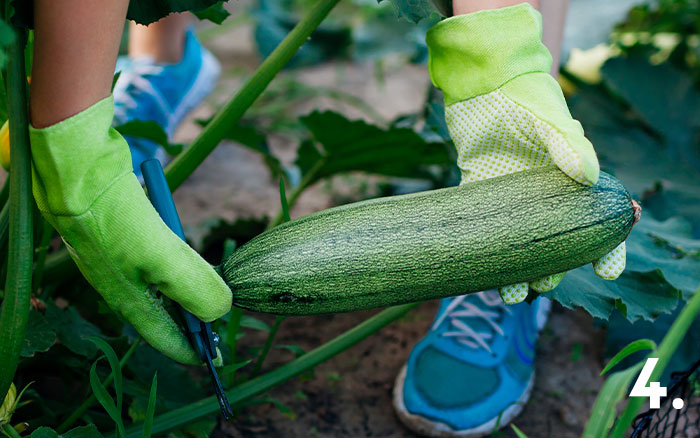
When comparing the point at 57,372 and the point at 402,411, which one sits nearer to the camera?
the point at 57,372

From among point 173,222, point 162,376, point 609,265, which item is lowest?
point 162,376

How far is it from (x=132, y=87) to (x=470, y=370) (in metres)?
1.13

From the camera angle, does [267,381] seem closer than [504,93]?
No

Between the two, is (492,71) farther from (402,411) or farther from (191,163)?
(402,411)

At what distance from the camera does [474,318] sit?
142 centimetres

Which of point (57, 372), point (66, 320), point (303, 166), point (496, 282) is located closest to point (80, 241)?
point (66, 320)

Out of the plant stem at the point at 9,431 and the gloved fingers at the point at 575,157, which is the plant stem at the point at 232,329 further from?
the gloved fingers at the point at 575,157

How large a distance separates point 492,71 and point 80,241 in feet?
2.08

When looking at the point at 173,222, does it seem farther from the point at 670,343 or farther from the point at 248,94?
the point at 670,343

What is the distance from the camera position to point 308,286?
0.93 meters

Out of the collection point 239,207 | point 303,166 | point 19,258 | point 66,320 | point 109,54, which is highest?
point 109,54

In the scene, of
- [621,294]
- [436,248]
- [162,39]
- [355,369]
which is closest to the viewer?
[436,248]

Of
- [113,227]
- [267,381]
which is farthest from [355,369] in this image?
[113,227]

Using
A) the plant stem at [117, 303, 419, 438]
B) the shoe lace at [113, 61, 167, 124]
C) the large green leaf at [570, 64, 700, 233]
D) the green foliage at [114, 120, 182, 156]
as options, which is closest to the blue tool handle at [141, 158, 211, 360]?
the plant stem at [117, 303, 419, 438]
